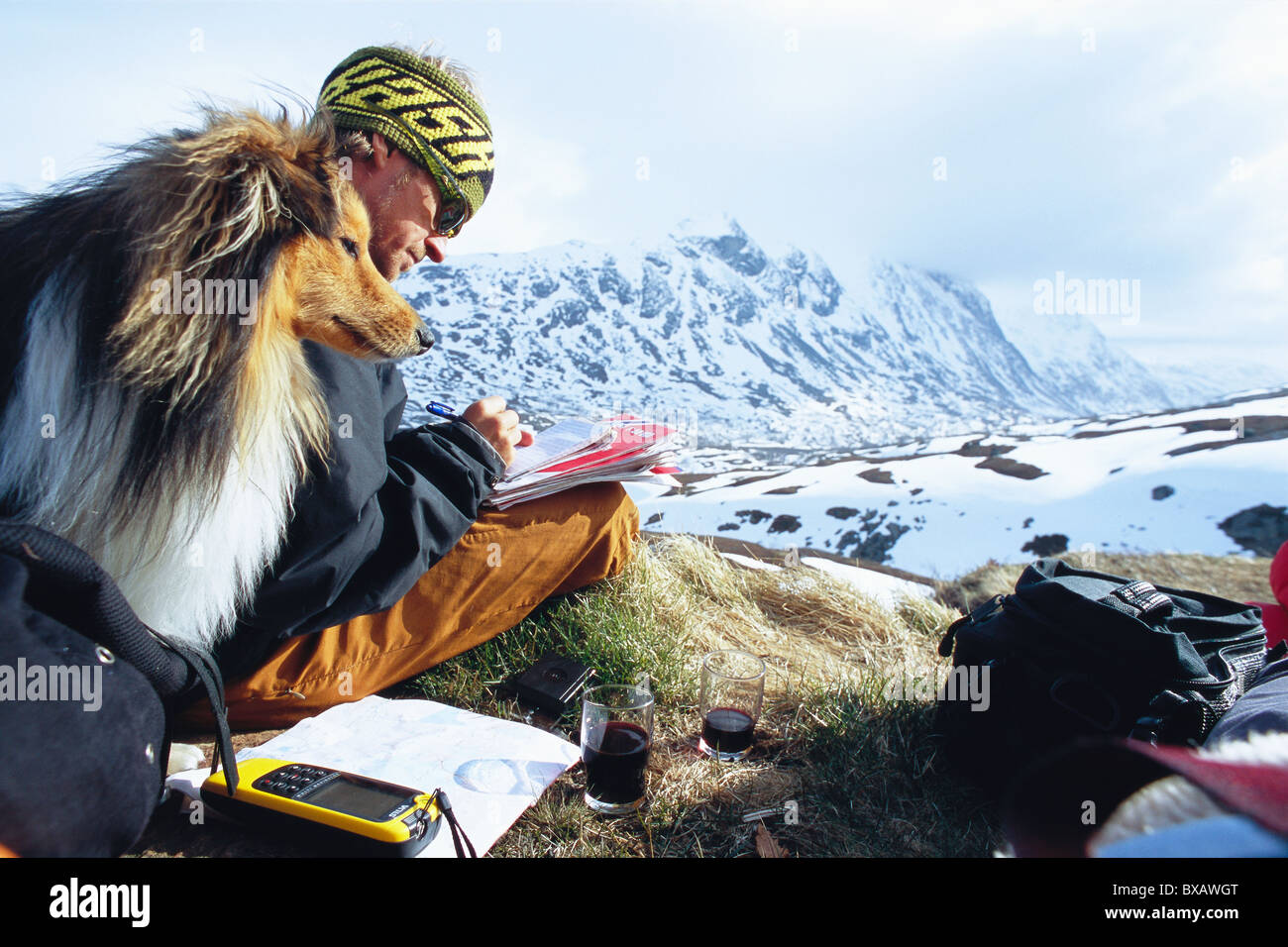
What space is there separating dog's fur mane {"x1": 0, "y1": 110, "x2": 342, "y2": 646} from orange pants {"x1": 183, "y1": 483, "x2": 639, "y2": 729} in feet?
1.59

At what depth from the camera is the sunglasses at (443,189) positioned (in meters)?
2.75

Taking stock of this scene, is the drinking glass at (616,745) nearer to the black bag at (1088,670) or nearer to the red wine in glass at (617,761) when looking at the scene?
the red wine in glass at (617,761)

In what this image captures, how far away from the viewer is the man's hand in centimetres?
294

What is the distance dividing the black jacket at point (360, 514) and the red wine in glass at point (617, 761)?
0.91m

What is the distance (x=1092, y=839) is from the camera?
4.23 ft

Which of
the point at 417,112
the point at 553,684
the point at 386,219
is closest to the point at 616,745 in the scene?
the point at 553,684

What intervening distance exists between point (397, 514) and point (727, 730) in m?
1.45

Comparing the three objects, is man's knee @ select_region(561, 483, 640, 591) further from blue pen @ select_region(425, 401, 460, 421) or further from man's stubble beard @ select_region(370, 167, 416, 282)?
man's stubble beard @ select_region(370, 167, 416, 282)

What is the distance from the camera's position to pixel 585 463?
10.0 feet

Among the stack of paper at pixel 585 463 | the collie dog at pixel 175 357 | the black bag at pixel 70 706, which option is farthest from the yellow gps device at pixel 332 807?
the stack of paper at pixel 585 463

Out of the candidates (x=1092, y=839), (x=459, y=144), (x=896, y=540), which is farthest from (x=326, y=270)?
(x=896, y=540)
